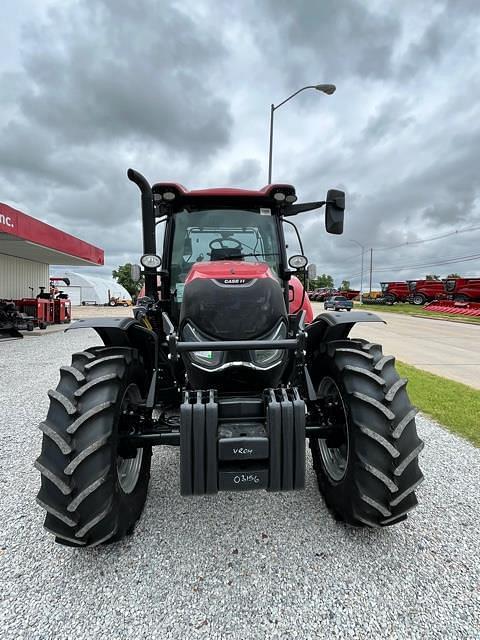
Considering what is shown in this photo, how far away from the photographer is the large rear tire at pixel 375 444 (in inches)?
86.0

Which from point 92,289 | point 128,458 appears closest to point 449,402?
point 128,458

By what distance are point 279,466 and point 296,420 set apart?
10.7 inches

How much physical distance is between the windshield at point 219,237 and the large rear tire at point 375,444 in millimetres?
1503

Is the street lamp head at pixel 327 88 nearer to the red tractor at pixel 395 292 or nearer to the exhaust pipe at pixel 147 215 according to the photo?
the exhaust pipe at pixel 147 215

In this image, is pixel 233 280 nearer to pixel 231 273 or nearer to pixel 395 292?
pixel 231 273

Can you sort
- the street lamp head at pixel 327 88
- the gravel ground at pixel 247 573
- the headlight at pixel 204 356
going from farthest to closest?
the street lamp head at pixel 327 88 → the headlight at pixel 204 356 → the gravel ground at pixel 247 573

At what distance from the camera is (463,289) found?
33.0 m

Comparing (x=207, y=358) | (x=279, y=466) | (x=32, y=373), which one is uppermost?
(x=207, y=358)

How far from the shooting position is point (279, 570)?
218 centimetres

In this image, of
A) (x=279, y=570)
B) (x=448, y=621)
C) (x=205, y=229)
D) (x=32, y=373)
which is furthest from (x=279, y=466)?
(x=32, y=373)

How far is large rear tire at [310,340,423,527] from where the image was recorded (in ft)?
7.16

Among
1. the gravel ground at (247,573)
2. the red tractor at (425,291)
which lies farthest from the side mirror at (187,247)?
the red tractor at (425,291)

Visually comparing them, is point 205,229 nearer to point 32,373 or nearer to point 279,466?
point 279,466

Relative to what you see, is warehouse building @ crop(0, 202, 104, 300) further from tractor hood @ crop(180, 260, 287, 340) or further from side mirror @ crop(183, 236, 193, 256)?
tractor hood @ crop(180, 260, 287, 340)
